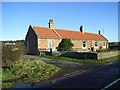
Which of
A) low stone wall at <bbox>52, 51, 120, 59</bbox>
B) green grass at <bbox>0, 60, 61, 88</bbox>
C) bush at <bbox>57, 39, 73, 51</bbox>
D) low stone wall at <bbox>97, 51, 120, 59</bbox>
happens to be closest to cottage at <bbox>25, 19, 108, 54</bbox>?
bush at <bbox>57, 39, 73, 51</bbox>

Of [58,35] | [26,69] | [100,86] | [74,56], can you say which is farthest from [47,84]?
[58,35]

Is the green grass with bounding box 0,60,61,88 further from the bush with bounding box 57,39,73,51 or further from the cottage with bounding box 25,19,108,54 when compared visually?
the bush with bounding box 57,39,73,51

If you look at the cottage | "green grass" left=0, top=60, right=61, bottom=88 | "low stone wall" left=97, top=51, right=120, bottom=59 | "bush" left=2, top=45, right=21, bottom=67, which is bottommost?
"green grass" left=0, top=60, right=61, bottom=88

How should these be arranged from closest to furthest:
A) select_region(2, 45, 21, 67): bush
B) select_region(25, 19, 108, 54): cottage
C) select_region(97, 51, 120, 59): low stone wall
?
select_region(2, 45, 21, 67): bush
select_region(97, 51, 120, 59): low stone wall
select_region(25, 19, 108, 54): cottage

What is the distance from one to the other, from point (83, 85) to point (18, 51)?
321 inches

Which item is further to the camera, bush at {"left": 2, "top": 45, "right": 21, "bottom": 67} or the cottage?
the cottage

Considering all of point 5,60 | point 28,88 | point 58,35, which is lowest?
point 28,88

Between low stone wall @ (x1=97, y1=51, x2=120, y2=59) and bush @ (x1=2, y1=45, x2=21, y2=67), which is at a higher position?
bush @ (x1=2, y1=45, x2=21, y2=67)

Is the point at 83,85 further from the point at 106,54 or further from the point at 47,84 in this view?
the point at 106,54

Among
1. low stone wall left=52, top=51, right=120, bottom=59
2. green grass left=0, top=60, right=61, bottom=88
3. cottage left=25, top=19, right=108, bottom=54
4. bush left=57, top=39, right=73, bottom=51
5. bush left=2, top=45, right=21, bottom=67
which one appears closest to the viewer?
green grass left=0, top=60, right=61, bottom=88

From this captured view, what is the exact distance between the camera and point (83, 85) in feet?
39.8

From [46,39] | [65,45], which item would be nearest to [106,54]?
[65,45]

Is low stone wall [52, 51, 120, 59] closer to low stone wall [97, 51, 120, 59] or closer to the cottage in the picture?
low stone wall [97, 51, 120, 59]

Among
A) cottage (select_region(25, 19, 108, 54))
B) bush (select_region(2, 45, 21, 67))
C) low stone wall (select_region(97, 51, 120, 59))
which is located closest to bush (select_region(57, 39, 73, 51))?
cottage (select_region(25, 19, 108, 54))
